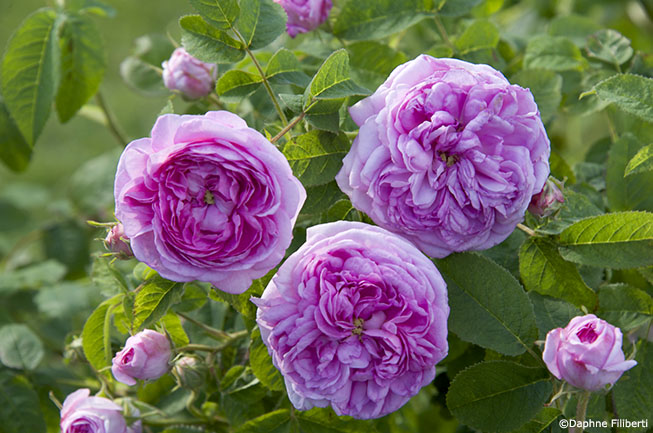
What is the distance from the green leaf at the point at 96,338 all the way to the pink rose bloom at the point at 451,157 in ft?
1.58

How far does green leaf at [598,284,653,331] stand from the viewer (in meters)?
0.94

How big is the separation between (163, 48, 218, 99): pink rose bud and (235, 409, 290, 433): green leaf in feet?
1.71

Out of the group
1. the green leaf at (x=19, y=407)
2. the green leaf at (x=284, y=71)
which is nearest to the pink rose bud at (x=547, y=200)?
the green leaf at (x=284, y=71)

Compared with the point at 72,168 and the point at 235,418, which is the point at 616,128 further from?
the point at 72,168

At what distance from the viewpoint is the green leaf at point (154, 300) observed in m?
0.85

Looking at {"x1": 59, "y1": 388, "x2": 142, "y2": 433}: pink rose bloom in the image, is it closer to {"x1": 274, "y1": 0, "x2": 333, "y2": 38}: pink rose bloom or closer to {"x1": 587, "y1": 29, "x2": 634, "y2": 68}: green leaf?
{"x1": 274, "y1": 0, "x2": 333, "y2": 38}: pink rose bloom

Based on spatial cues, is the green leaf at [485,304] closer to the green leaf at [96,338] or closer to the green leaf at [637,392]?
the green leaf at [637,392]

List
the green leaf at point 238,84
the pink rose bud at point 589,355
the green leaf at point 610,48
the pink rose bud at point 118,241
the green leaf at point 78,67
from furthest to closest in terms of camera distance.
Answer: the green leaf at point 78,67
the green leaf at point 610,48
the green leaf at point 238,84
the pink rose bud at point 118,241
the pink rose bud at point 589,355

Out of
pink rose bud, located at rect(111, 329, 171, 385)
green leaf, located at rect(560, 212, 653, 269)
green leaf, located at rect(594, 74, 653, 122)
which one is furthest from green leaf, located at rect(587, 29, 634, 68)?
pink rose bud, located at rect(111, 329, 171, 385)

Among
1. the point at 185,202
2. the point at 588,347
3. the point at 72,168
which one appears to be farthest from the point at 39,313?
the point at 72,168

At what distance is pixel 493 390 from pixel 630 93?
442 millimetres

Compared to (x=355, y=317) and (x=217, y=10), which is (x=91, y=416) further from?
(x=217, y=10)

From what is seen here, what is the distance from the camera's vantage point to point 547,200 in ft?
2.77

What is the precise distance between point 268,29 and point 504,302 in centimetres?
50
